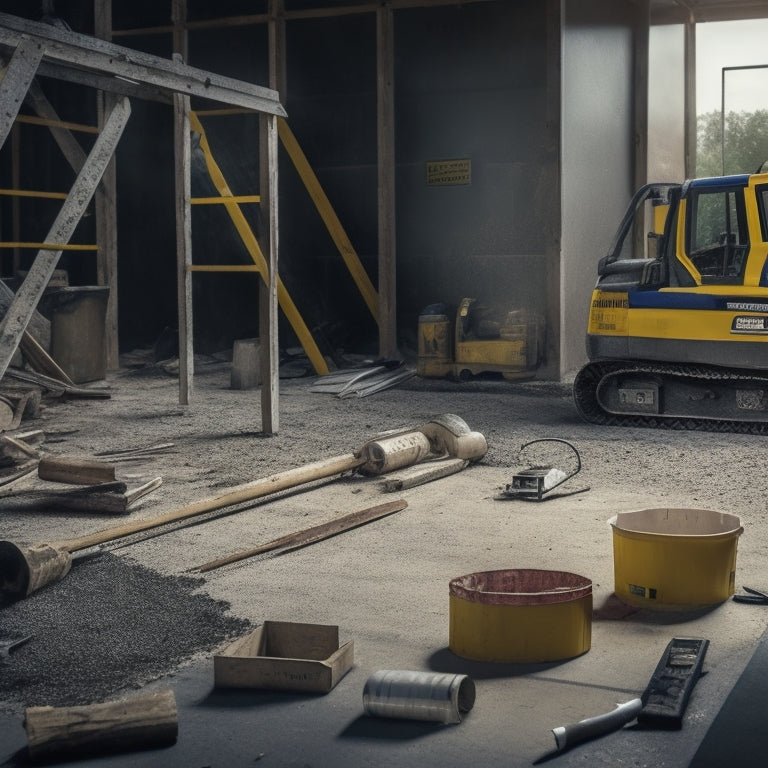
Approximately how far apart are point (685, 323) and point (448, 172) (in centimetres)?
484

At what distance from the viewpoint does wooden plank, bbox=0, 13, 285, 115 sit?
6.11 m

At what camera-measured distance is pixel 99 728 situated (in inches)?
134

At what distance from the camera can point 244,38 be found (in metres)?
14.2

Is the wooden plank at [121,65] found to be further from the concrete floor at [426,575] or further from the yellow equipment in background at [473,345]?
the yellow equipment in background at [473,345]

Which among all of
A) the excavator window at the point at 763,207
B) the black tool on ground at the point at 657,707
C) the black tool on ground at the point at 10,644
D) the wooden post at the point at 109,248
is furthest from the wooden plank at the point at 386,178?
the black tool on ground at the point at 657,707

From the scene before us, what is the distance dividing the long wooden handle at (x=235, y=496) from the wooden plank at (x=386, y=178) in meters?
5.92

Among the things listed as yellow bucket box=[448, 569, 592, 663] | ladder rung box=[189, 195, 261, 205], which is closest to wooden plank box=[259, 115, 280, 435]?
ladder rung box=[189, 195, 261, 205]

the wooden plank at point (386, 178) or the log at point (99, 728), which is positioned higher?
the wooden plank at point (386, 178)

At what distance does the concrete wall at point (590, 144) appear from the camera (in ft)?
42.2

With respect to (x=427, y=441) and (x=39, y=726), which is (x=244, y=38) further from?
(x=39, y=726)

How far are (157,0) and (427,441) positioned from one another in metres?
8.97

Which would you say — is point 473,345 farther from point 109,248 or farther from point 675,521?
point 675,521

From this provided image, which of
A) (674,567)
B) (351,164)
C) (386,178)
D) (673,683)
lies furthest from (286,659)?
(351,164)

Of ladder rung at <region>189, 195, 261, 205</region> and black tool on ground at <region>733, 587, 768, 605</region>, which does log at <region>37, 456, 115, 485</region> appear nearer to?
ladder rung at <region>189, 195, 261, 205</region>
